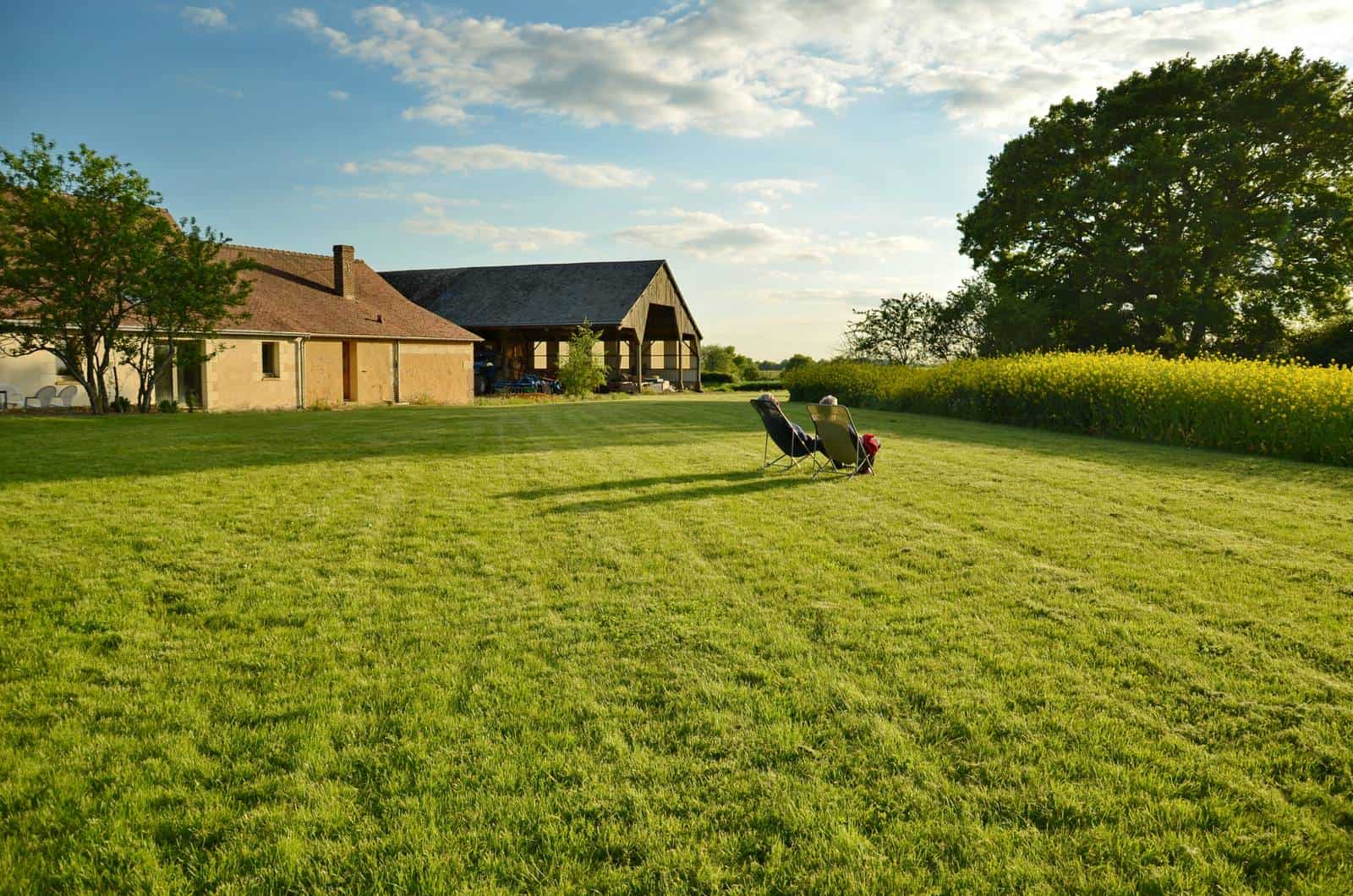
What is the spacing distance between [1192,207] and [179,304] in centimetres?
2772

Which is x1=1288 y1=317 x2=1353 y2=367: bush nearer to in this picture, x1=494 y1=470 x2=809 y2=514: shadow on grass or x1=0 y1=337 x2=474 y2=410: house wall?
x1=494 y1=470 x2=809 y2=514: shadow on grass

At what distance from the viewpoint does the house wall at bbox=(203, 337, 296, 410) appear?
69.8 ft

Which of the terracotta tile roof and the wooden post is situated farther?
the wooden post

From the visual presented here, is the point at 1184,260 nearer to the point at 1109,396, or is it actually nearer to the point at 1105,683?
the point at 1109,396

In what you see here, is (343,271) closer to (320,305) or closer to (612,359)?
(320,305)

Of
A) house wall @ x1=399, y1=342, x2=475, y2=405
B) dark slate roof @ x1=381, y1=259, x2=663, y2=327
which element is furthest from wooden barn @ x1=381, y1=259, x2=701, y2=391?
house wall @ x1=399, y1=342, x2=475, y2=405

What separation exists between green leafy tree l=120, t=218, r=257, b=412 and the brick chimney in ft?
24.4

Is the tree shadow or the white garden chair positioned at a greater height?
the white garden chair

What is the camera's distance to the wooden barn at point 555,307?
35312 mm

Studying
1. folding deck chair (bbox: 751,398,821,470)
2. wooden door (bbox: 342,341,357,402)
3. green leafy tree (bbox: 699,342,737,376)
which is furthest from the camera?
green leafy tree (bbox: 699,342,737,376)

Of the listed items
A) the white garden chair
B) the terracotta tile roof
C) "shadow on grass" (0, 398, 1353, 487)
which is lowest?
"shadow on grass" (0, 398, 1353, 487)

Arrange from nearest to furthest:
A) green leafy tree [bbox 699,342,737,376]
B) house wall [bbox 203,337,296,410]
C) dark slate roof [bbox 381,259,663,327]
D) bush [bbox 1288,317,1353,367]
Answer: house wall [bbox 203,337,296,410] → bush [bbox 1288,317,1353,367] → dark slate roof [bbox 381,259,663,327] → green leafy tree [bbox 699,342,737,376]

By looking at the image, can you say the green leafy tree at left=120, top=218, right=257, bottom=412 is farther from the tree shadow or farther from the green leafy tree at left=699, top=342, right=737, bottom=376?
the green leafy tree at left=699, top=342, right=737, bottom=376

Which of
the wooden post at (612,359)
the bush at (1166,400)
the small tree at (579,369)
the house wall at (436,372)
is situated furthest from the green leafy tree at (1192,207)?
the house wall at (436,372)
